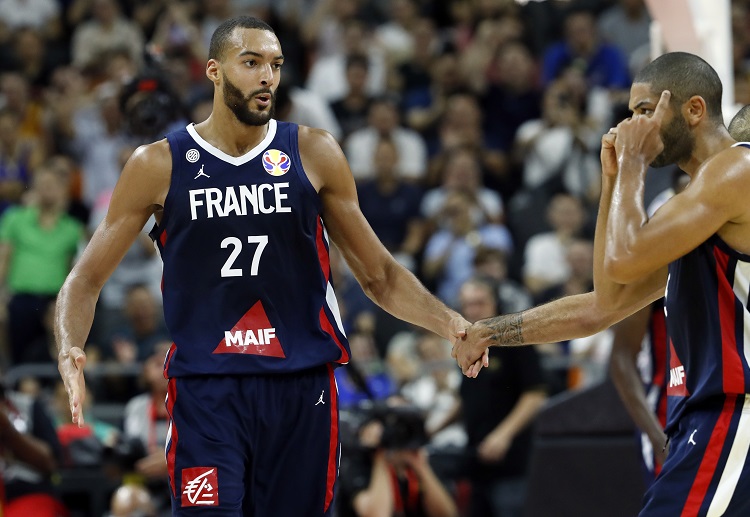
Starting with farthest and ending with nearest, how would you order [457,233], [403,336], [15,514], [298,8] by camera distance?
[298,8] < [457,233] < [403,336] < [15,514]

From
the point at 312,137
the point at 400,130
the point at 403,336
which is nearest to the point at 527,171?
the point at 400,130

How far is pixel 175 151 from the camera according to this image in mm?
6152

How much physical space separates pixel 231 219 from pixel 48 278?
8.54 m

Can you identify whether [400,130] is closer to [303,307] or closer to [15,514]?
[15,514]

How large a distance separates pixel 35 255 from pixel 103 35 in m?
4.35

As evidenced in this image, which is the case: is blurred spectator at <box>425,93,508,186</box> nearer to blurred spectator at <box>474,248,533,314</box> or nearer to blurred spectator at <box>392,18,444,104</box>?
blurred spectator at <box>392,18,444,104</box>

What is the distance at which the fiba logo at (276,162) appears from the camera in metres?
6.12

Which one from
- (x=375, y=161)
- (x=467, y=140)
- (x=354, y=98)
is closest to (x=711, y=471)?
(x=375, y=161)

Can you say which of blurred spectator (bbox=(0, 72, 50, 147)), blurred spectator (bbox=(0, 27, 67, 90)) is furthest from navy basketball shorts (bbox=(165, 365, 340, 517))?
blurred spectator (bbox=(0, 27, 67, 90))

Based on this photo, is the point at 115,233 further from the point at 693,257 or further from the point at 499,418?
the point at 499,418

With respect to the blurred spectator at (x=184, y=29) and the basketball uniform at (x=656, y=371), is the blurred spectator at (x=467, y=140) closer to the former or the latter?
the blurred spectator at (x=184, y=29)

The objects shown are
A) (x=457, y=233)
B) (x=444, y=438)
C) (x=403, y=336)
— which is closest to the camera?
(x=444, y=438)

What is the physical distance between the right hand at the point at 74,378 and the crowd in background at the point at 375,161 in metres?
3.68

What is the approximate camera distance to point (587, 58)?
52.5ft
